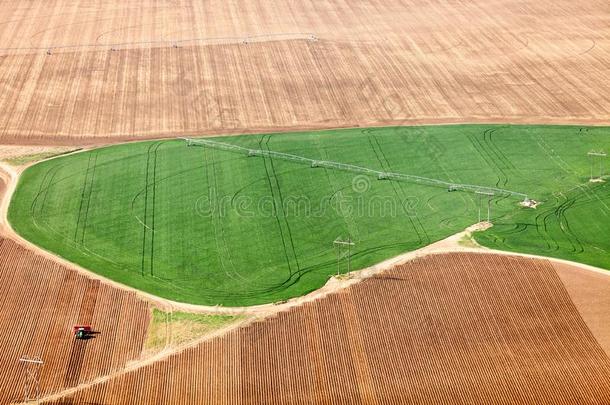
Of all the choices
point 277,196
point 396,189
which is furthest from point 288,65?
point 396,189

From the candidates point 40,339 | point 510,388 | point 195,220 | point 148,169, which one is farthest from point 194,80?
point 510,388

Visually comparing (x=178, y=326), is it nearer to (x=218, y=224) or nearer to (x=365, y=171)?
(x=218, y=224)

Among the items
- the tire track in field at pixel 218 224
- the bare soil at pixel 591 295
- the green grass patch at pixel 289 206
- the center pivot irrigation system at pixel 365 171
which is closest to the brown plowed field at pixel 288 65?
the center pivot irrigation system at pixel 365 171

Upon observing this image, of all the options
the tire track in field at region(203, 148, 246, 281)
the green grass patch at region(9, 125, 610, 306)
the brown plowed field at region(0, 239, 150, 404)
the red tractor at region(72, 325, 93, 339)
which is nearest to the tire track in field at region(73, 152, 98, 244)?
the green grass patch at region(9, 125, 610, 306)

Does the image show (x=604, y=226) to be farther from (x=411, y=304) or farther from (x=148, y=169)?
(x=148, y=169)

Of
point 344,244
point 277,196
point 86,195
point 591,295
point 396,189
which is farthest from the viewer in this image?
point 86,195

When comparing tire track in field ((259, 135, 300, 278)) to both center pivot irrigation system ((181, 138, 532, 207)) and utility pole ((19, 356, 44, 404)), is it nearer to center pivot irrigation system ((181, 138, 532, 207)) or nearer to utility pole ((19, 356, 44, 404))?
center pivot irrigation system ((181, 138, 532, 207))
